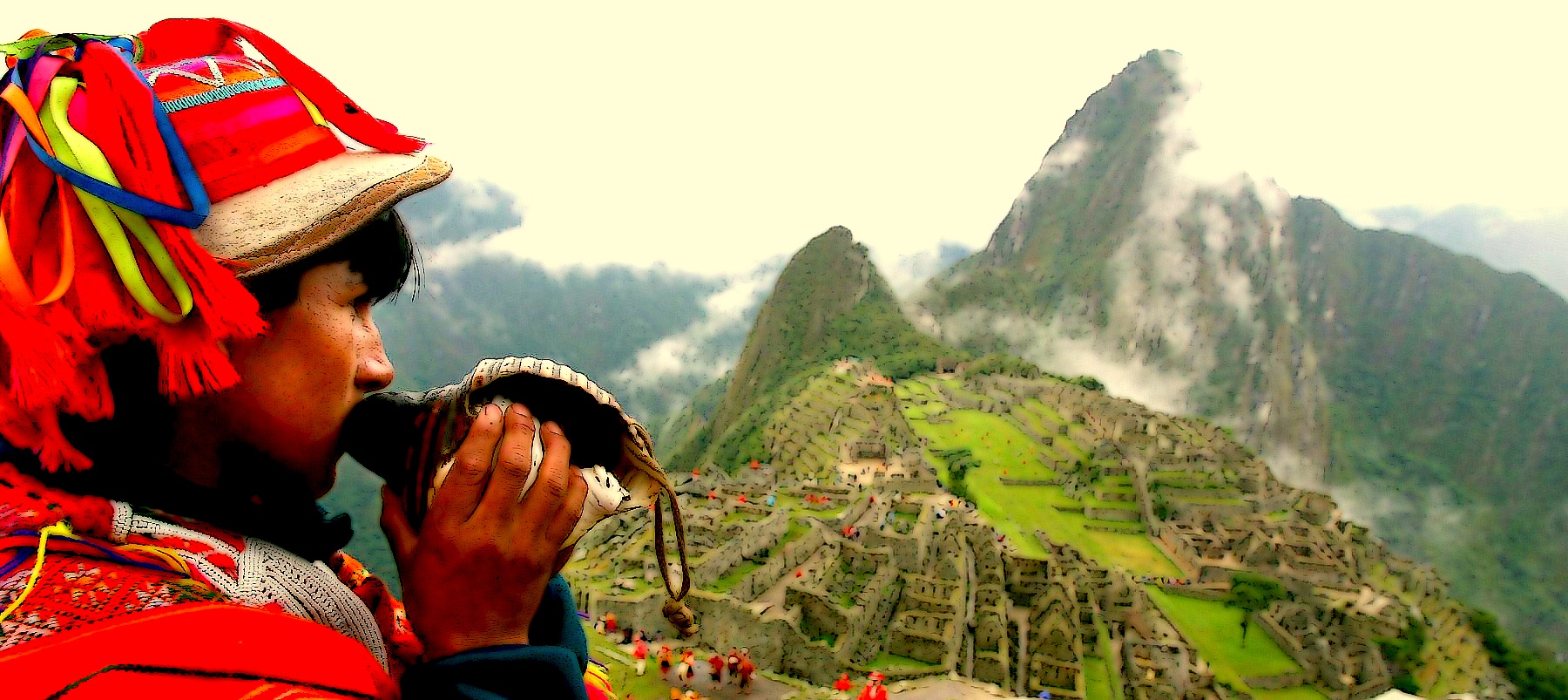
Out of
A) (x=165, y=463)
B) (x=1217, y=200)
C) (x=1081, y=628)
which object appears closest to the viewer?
(x=165, y=463)

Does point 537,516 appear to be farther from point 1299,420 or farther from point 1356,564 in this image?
point 1299,420

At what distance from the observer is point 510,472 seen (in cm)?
134

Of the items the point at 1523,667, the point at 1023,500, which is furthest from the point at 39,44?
the point at 1523,667

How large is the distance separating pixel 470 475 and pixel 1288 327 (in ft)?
484

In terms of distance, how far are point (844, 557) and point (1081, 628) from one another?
8051mm

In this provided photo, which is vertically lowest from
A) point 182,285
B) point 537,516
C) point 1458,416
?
point 537,516

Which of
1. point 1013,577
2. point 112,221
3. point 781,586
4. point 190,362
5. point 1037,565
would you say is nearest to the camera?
point 112,221

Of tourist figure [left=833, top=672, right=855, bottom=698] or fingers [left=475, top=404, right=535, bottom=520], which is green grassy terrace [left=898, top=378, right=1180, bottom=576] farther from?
fingers [left=475, top=404, right=535, bottom=520]

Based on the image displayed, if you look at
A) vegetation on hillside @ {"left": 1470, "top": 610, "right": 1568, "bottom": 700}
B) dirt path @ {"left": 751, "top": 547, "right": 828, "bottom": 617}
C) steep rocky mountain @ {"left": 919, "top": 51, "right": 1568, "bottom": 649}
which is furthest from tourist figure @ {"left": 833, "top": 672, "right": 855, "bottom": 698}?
steep rocky mountain @ {"left": 919, "top": 51, "right": 1568, "bottom": 649}

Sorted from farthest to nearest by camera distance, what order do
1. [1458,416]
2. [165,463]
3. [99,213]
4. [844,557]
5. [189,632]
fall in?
[1458,416], [844,557], [165,463], [99,213], [189,632]

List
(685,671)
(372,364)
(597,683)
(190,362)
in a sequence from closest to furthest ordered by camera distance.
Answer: (190,362), (372,364), (597,683), (685,671)

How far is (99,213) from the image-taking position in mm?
1112

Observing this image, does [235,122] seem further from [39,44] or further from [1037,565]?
[1037,565]

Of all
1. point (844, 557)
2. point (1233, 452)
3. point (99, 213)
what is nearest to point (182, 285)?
point (99, 213)
